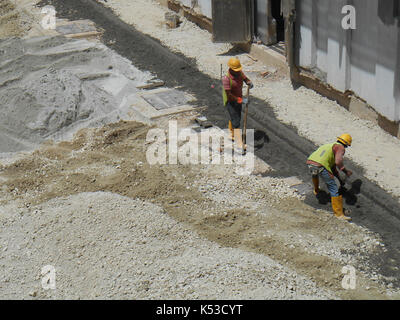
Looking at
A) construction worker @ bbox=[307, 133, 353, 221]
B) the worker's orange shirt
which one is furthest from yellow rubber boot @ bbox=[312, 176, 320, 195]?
the worker's orange shirt

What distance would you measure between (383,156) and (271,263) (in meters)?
4.36

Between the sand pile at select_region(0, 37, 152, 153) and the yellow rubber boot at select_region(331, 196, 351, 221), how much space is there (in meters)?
5.82

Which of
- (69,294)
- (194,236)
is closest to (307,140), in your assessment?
(194,236)

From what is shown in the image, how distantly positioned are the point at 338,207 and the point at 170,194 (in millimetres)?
2879

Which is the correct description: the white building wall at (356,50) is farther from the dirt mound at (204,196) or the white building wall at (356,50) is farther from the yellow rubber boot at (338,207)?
the dirt mound at (204,196)

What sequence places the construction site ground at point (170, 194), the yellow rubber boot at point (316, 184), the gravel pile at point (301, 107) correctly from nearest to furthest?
the construction site ground at point (170, 194)
the yellow rubber boot at point (316, 184)
the gravel pile at point (301, 107)

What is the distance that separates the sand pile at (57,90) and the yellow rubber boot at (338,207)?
19.1 feet

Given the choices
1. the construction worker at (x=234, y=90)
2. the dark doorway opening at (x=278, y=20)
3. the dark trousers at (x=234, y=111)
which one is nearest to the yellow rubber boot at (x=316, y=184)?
the construction worker at (x=234, y=90)

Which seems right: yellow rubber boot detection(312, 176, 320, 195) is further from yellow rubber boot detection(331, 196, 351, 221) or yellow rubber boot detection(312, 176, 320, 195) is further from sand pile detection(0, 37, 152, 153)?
sand pile detection(0, 37, 152, 153)

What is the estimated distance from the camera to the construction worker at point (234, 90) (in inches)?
474

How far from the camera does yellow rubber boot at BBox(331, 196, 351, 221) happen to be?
1001cm

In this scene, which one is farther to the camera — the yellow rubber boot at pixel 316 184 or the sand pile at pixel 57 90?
the sand pile at pixel 57 90

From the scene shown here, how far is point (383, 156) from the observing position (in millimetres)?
11812

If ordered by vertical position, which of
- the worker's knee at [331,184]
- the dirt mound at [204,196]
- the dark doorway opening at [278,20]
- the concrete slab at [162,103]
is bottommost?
the dirt mound at [204,196]
